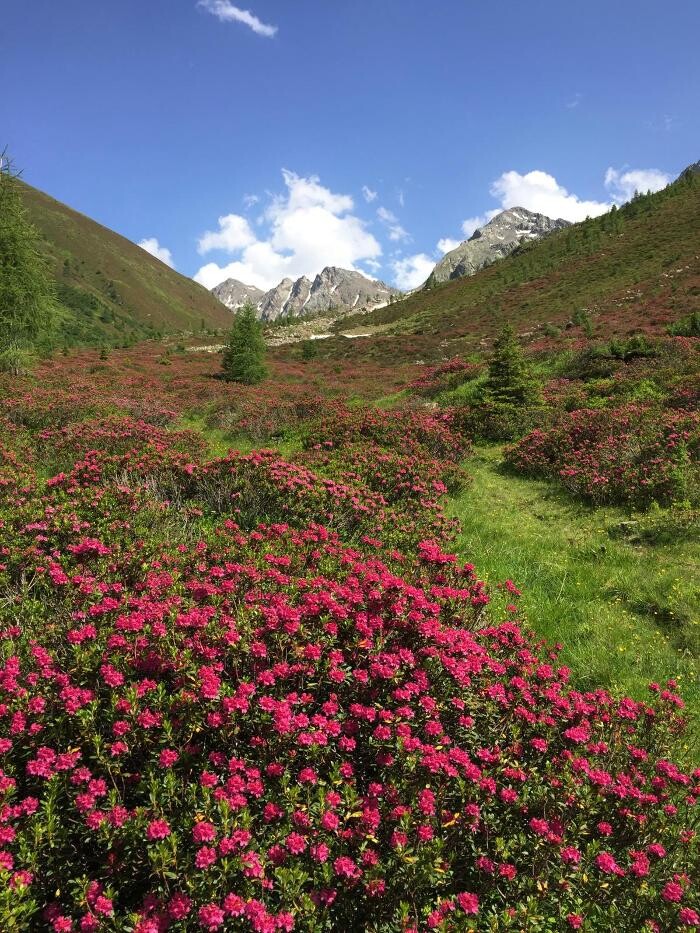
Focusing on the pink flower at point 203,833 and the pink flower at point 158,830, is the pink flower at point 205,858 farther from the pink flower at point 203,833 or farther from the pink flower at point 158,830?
the pink flower at point 158,830

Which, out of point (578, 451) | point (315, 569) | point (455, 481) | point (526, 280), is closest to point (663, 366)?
point (578, 451)

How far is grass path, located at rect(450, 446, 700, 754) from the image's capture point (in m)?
4.54

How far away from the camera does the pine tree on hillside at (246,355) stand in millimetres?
24625

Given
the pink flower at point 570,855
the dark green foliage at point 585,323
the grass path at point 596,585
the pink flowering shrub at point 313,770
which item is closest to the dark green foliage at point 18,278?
the pink flowering shrub at point 313,770

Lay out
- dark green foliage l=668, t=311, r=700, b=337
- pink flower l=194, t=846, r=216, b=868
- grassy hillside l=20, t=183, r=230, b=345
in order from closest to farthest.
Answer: pink flower l=194, t=846, r=216, b=868, dark green foliage l=668, t=311, r=700, b=337, grassy hillside l=20, t=183, r=230, b=345

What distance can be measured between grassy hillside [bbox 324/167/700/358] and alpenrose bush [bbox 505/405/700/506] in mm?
12699

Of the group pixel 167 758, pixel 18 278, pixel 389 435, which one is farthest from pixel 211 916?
pixel 18 278

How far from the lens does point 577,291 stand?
1679 inches

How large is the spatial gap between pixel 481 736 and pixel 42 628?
3171mm

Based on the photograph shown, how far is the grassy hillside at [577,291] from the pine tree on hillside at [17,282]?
77.7 ft

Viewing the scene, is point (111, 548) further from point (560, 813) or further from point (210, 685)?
point (560, 813)

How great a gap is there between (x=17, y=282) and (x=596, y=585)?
2257 cm

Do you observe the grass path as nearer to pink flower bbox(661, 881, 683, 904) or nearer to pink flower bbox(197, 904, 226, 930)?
pink flower bbox(661, 881, 683, 904)

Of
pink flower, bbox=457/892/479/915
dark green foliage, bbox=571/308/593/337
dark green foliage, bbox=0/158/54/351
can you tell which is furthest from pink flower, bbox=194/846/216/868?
dark green foliage, bbox=571/308/593/337
